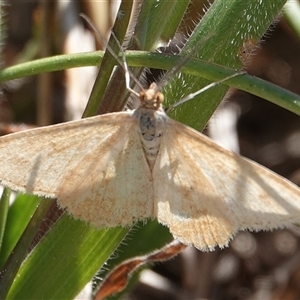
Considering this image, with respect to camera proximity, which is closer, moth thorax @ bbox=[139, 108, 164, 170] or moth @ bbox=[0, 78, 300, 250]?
moth @ bbox=[0, 78, 300, 250]

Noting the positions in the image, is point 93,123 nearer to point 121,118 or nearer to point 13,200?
point 121,118

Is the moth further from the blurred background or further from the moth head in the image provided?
the blurred background

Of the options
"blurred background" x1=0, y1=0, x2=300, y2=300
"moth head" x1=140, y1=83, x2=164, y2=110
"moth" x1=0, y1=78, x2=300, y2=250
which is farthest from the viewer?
"blurred background" x1=0, y1=0, x2=300, y2=300

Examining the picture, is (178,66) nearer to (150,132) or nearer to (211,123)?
(150,132)

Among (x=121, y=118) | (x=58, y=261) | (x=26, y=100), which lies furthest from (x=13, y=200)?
(x=26, y=100)

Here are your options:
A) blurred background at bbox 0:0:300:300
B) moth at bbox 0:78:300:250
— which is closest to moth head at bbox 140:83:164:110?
moth at bbox 0:78:300:250

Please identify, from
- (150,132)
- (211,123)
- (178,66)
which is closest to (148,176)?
(150,132)

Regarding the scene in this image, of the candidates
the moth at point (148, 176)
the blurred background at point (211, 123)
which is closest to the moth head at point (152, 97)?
the moth at point (148, 176)
